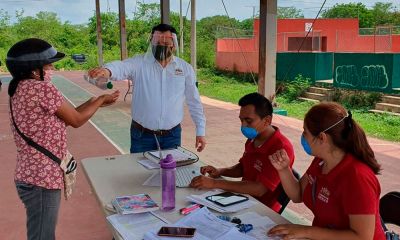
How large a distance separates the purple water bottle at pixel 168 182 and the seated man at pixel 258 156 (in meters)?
0.29

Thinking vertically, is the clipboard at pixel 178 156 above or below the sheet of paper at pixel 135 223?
above

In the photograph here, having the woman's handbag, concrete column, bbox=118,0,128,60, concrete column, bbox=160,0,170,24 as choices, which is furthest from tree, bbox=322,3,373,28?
the woman's handbag

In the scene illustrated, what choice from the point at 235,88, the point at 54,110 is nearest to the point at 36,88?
the point at 54,110

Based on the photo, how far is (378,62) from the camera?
36.9ft

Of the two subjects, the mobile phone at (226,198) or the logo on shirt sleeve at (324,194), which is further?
the mobile phone at (226,198)

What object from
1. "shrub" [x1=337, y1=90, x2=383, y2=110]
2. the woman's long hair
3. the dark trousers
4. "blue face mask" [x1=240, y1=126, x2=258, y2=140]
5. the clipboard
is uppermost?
the woman's long hair

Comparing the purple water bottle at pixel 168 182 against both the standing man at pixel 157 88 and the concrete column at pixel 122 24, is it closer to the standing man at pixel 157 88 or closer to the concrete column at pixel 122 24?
the standing man at pixel 157 88

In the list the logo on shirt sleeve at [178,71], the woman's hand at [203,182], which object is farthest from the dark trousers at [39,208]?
the logo on shirt sleeve at [178,71]

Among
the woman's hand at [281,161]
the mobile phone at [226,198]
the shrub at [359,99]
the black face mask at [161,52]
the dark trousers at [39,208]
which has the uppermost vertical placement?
the black face mask at [161,52]

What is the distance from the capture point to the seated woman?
164 cm

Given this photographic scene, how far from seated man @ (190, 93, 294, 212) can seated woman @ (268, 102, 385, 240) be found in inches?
15.7

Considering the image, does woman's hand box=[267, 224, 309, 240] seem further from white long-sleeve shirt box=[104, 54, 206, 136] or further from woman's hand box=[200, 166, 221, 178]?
white long-sleeve shirt box=[104, 54, 206, 136]

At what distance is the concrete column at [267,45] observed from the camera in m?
4.31

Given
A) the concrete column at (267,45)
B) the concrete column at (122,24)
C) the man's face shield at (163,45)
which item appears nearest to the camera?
the man's face shield at (163,45)
